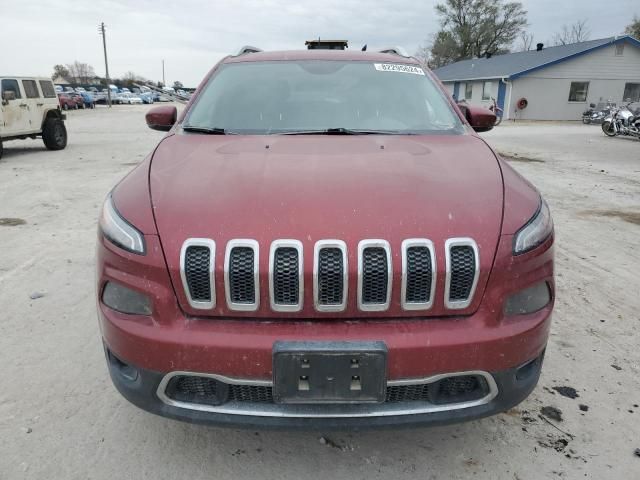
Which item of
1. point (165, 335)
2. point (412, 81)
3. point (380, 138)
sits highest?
point (412, 81)

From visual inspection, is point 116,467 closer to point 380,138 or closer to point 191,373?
point 191,373

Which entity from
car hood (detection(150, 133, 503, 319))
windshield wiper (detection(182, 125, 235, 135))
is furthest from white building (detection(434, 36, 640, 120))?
car hood (detection(150, 133, 503, 319))

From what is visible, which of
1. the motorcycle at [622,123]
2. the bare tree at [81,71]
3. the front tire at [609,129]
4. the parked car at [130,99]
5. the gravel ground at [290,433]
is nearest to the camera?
the gravel ground at [290,433]

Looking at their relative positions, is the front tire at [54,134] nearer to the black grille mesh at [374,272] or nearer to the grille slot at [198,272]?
the grille slot at [198,272]

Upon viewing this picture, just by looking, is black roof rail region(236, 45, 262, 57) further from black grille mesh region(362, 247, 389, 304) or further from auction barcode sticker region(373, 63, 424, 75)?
black grille mesh region(362, 247, 389, 304)

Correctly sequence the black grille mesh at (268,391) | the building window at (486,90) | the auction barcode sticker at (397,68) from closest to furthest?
the black grille mesh at (268,391), the auction barcode sticker at (397,68), the building window at (486,90)

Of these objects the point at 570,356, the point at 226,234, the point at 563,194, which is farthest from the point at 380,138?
the point at 563,194

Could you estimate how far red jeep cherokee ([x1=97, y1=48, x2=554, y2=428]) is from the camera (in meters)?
1.69

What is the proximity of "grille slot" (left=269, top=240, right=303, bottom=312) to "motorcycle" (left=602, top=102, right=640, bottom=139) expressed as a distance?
18.9 meters

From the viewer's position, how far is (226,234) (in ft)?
5.69

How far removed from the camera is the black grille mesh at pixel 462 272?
172cm

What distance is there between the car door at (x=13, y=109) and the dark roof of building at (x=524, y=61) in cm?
2752

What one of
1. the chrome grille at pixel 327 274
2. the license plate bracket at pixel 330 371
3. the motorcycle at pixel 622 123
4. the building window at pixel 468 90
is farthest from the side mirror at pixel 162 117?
the building window at pixel 468 90

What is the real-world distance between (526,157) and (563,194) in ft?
16.3
